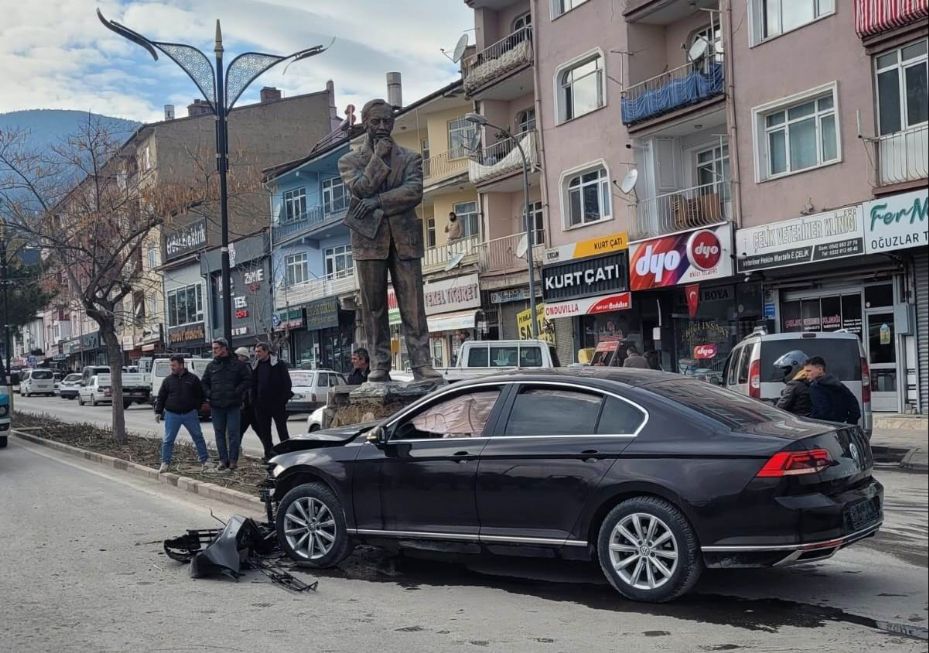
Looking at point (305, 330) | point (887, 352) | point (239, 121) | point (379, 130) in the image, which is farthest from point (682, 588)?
point (239, 121)

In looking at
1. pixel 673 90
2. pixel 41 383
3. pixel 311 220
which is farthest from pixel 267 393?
pixel 41 383

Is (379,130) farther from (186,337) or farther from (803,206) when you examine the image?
(186,337)

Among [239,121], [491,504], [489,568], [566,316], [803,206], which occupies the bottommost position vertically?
[489,568]

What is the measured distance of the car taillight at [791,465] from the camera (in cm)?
564

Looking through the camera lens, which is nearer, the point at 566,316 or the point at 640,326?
the point at 640,326

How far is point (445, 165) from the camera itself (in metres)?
36.5

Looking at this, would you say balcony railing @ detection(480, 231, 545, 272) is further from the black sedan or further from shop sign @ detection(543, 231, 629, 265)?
the black sedan

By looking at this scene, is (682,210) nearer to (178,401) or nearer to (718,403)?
(178,401)

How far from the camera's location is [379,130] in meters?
10.9

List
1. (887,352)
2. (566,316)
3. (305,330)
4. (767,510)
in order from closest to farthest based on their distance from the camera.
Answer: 1. (767,510)
2. (887,352)
3. (566,316)
4. (305,330)

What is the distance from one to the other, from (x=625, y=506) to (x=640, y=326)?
68.8 ft

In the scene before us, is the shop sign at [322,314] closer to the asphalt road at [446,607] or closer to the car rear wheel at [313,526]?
the asphalt road at [446,607]

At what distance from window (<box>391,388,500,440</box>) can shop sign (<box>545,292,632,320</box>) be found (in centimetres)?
1920

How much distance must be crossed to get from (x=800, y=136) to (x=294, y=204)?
32.3 m
